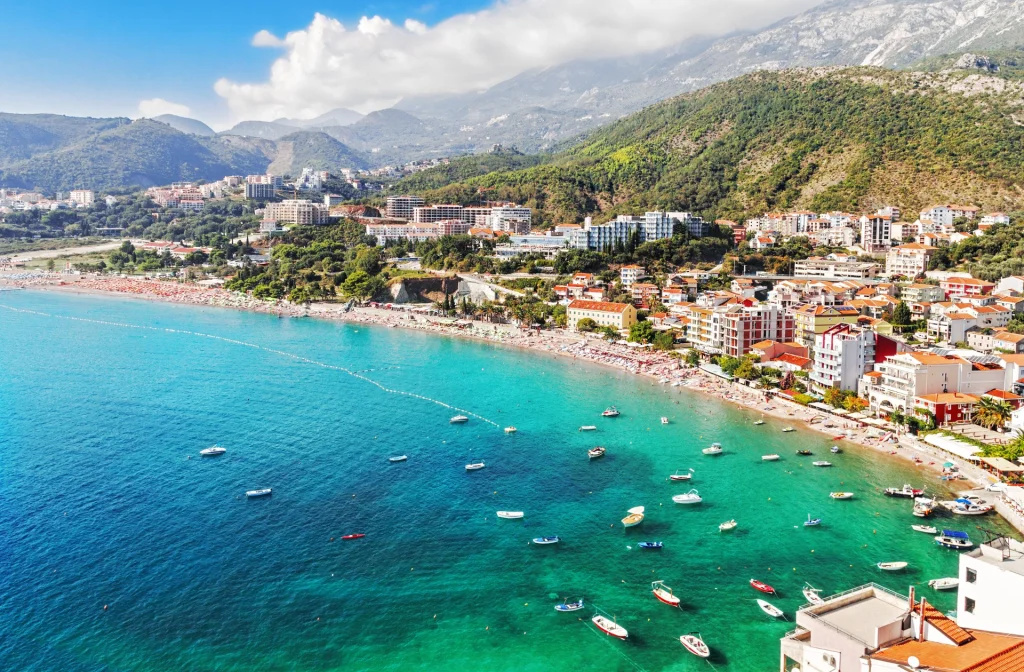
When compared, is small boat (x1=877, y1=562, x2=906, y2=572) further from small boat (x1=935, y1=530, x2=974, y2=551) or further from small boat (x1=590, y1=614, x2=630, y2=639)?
small boat (x1=590, y1=614, x2=630, y2=639)

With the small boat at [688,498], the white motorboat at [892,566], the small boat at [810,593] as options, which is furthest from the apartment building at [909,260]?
the small boat at [810,593]

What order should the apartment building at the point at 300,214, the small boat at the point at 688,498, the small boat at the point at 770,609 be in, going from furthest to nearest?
the apartment building at the point at 300,214 → the small boat at the point at 688,498 → the small boat at the point at 770,609

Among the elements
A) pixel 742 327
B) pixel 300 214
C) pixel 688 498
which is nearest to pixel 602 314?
pixel 742 327

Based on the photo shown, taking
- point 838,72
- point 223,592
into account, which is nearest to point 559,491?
point 223,592

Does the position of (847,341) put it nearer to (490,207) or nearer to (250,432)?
(250,432)

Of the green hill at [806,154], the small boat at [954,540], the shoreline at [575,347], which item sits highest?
the green hill at [806,154]

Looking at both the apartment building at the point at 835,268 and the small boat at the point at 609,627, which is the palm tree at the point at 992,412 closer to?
the small boat at the point at 609,627

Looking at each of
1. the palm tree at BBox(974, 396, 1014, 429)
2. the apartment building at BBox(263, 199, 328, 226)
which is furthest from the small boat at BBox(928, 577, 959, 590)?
the apartment building at BBox(263, 199, 328, 226)
